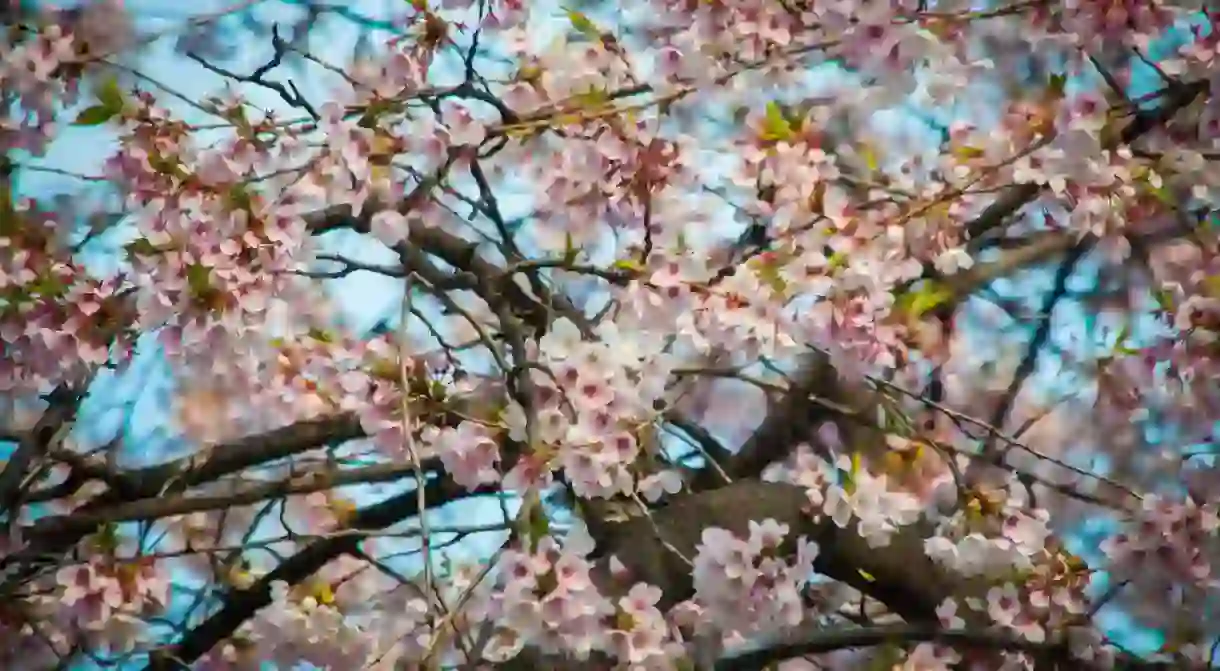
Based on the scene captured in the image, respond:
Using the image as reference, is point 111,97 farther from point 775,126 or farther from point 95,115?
point 775,126

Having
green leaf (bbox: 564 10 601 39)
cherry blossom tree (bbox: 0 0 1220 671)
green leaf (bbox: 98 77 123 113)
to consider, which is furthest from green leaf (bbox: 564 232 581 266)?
green leaf (bbox: 98 77 123 113)

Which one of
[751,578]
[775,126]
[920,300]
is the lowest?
[751,578]

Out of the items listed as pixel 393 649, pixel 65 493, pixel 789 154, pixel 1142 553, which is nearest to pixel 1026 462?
pixel 1142 553

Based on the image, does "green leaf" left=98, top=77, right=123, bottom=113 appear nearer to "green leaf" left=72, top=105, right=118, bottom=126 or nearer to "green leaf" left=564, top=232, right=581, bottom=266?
"green leaf" left=72, top=105, right=118, bottom=126

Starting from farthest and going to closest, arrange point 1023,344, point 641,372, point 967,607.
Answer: point 1023,344
point 967,607
point 641,372

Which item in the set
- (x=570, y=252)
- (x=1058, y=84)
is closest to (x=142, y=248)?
(x=570, y=252)

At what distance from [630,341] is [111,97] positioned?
53 cm

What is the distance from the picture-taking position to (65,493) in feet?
4.35

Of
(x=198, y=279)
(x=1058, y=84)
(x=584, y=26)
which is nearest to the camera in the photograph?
(x=198, y=279)

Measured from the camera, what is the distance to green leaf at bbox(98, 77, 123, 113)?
1153 mm

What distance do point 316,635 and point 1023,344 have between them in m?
0.84

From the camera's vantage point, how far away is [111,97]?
1.15m

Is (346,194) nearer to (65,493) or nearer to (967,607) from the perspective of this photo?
(65,493)

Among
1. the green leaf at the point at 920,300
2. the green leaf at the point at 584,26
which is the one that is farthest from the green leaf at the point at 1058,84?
the green leaf at the point at 584,26
